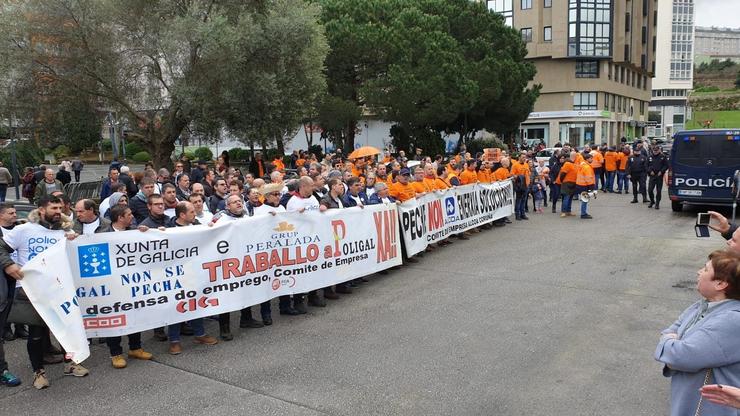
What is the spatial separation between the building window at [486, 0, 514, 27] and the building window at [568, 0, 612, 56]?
6060 mm

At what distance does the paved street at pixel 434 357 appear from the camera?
4988 mm

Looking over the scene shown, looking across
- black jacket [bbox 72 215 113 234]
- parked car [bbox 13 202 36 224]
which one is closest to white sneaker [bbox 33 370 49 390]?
black jacket [bbox 72 215 113 234]

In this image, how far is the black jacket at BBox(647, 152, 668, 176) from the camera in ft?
56.3

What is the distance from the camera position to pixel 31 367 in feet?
20.0

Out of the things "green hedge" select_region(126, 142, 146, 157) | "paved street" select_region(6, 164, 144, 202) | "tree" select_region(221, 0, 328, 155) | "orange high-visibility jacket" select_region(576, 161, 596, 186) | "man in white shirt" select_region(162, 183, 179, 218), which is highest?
"tree" select_region(221, 0, 328, 155)

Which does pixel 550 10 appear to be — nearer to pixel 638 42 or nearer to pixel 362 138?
pixel 638 42

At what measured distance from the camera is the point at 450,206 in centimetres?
1218

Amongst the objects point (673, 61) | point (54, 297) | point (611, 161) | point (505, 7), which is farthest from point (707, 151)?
point (673, 61)

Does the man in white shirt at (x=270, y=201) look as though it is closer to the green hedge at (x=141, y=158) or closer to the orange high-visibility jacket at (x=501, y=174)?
the orange high-visibility jacket at (x=501, y=174)

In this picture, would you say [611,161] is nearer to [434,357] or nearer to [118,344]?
[434,357]

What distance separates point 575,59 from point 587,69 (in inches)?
86.4

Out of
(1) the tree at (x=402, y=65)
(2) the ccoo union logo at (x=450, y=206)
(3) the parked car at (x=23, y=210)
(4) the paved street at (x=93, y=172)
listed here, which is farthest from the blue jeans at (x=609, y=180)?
(4) the paved street at (x=93, y=172)

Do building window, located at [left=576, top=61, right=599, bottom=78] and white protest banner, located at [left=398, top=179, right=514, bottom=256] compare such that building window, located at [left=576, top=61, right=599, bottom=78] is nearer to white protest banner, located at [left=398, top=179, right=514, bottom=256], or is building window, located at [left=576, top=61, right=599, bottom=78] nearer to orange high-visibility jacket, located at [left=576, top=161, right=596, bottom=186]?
orange high-visibility jacket, located at [left=576, top=161, right=596, bottom=186]

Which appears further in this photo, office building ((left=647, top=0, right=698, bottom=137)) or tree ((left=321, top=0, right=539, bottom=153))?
office building ((left=647, top=0, right=698, bottom=137))
